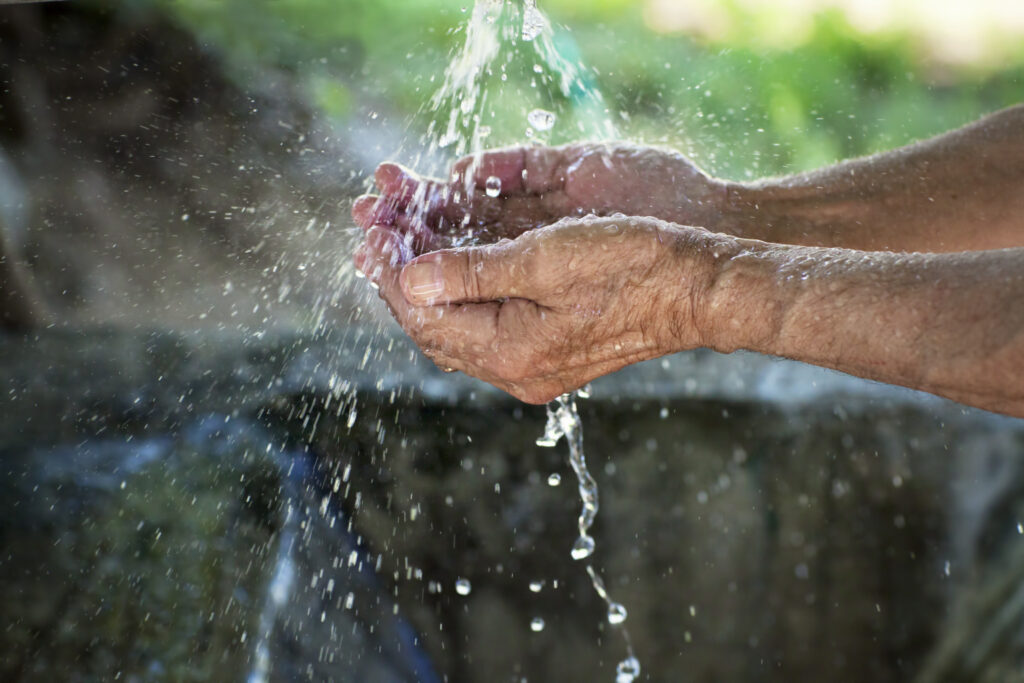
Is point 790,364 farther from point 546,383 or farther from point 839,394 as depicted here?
point 546,383

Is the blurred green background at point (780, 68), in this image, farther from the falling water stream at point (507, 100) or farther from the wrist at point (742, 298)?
the wrist at point (742, 298)

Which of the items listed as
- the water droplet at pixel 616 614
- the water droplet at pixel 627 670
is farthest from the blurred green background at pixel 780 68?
the water droplet at pixel 627 670

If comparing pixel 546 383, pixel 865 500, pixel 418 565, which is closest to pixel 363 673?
pixel 418 565

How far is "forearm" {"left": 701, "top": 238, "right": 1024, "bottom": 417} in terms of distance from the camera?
139 cm

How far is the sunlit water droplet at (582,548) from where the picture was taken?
2834mm

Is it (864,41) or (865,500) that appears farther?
(864,41)

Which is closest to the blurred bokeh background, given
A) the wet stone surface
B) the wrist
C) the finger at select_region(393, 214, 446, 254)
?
the wet stone surface

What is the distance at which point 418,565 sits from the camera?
9.20 ft

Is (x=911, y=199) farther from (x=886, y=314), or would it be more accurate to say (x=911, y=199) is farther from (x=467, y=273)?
(x=467, y=273)

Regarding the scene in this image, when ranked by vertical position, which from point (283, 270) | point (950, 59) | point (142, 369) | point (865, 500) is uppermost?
point (950, 59)

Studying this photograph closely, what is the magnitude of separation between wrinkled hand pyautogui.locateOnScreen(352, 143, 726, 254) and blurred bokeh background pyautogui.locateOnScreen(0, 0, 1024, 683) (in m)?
0.73

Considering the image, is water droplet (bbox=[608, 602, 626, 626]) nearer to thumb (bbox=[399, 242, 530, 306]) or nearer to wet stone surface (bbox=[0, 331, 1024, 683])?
wet stone surface (bbox=[0, 331, 1024, 683])

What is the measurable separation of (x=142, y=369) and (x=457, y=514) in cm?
126

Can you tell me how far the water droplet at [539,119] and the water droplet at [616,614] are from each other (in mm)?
2040
